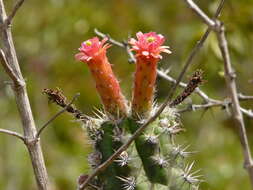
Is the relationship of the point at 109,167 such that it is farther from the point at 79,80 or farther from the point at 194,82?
the point at 79,80

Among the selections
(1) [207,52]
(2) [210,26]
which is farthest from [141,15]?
(2) [210,26]

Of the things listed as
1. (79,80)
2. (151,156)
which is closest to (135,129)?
(151,156)

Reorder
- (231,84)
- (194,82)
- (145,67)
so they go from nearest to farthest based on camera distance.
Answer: (231,84)
(194,82)
(145,67)

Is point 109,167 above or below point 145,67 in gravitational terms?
below

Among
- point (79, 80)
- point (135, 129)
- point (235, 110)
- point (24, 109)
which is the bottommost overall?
point (235, 110)

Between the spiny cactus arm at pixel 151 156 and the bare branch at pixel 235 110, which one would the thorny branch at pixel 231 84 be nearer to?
the bare branch at pixel 235 110

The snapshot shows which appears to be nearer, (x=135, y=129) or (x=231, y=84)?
(x=231, y=84)

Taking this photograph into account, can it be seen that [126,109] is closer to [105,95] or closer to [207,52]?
[105,95]
